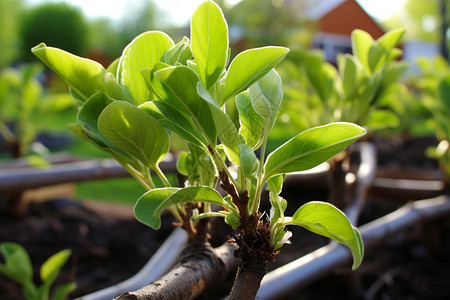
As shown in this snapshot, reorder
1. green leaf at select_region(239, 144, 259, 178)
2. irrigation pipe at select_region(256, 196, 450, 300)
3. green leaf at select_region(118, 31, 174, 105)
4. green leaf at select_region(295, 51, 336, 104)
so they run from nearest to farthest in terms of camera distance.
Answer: green leaf at select_region(239, 144, 259, 178)
green leaf at select_region(118, 31, 174, 105)
irrigation pipe at select_region(256, 196, 450, 300)
green leaf at select_region(295, 51, 336, 104)

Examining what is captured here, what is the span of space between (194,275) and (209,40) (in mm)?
311

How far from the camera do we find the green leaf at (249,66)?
0.45 meters

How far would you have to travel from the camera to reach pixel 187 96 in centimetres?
47

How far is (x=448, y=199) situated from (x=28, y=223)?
183 cm

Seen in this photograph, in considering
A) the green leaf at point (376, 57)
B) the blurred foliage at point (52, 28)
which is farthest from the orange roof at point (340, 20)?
the green leaf at point (376, 57)

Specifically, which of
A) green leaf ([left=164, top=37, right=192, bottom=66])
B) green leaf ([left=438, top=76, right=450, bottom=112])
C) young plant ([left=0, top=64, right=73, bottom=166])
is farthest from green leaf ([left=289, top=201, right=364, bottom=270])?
young plant ([left=0, top=64, right=73, bottom=166])

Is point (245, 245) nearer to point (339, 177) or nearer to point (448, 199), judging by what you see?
point (339, 177)

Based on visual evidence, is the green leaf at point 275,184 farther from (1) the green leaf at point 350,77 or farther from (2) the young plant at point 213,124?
(1) the green leaf at point 350,77

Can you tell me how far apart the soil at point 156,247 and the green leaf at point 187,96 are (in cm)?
90

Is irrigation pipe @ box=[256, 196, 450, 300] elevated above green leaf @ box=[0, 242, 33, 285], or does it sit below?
below

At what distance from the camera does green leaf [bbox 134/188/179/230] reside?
0.46 meters

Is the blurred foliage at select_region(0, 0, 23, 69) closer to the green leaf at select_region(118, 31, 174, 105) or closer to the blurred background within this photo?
the blurred background

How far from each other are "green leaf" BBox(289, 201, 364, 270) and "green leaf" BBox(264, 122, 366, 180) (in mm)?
51

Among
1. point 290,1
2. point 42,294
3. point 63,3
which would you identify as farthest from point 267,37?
point 42,294
